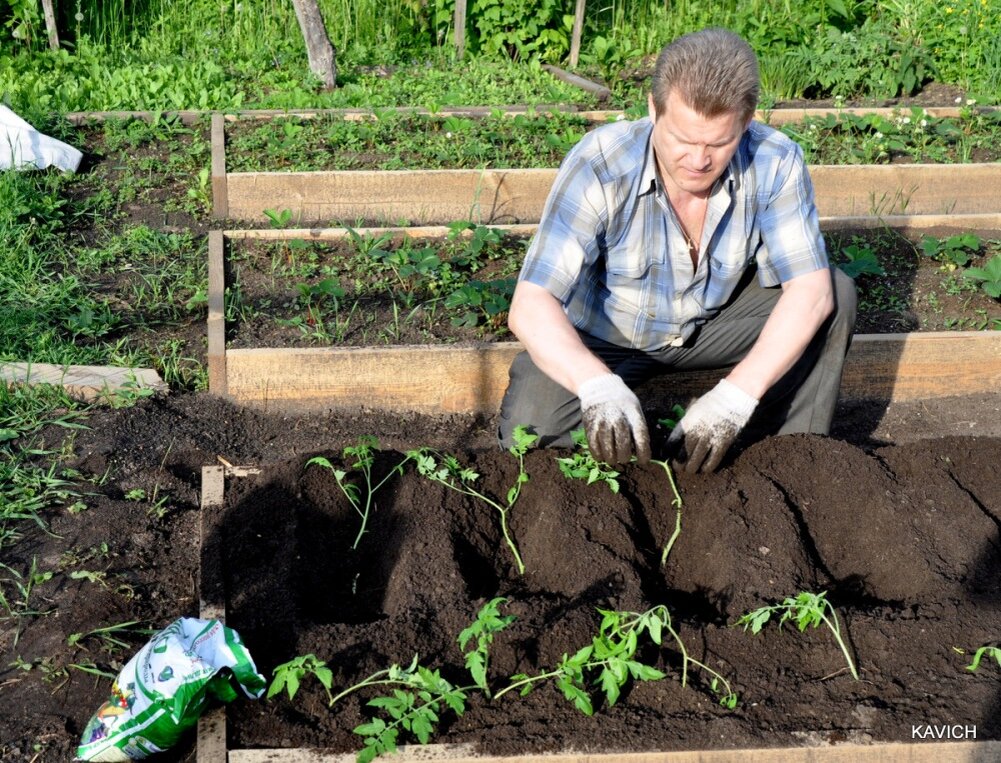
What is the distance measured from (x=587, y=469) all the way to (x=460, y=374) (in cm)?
107

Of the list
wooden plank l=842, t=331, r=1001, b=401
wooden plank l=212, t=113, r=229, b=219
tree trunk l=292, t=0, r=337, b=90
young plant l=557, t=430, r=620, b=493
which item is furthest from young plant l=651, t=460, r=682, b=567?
tree trunk l=292, t=0, r=337, b=90

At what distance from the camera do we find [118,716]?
2.45m

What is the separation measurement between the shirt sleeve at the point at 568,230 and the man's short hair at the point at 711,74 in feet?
1.19

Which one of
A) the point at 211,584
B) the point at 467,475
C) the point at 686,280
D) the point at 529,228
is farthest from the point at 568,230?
the point at 529,228

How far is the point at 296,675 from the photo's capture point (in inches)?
94.0

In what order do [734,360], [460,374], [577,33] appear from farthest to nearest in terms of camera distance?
[577,33] → [460,374] → [734,360]

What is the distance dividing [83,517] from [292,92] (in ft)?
12.2

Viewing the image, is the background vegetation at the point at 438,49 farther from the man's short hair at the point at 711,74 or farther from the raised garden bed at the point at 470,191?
the man's short hair at the point at 711,74

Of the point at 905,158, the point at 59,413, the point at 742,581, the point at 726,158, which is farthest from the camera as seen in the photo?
the point at 905,158

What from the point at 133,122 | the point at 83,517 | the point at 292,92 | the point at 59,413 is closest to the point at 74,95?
the point at 133,122

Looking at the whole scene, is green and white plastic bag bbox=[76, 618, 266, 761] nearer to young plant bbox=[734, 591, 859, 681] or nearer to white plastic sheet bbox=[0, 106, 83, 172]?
young plant bbox=[734, 591, 859, 681]

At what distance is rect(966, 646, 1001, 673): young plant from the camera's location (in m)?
2.50

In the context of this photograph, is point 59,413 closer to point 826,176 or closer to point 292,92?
point 292,92

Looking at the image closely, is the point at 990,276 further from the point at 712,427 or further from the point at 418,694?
the point at 418,694
